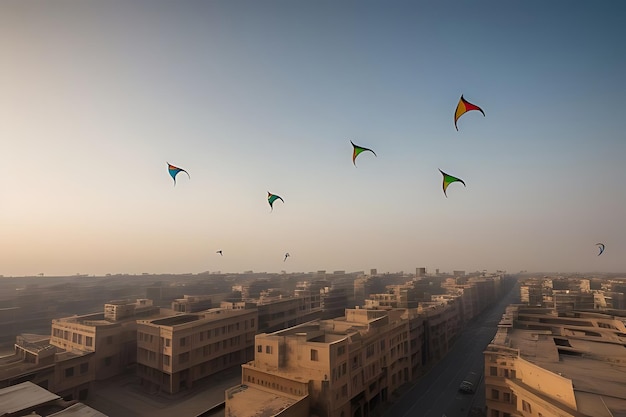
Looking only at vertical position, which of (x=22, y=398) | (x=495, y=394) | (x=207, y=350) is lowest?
(x=495, y=394)

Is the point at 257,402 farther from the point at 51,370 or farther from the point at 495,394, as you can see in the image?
the point at 51,370

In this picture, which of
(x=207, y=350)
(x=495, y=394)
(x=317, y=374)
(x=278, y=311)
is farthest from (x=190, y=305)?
(x=495, y=394)

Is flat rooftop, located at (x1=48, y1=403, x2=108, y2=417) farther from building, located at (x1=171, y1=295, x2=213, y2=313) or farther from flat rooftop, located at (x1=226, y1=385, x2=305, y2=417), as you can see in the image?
building, located at (x1=171, y1=295, x2=213, y2=313)

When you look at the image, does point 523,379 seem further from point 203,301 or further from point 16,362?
point 203,301

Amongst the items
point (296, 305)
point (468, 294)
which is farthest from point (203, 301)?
point (468, 294)

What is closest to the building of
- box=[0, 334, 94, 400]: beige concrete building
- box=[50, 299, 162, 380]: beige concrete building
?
box=[50, 299, 162, 380]: beige concrete building

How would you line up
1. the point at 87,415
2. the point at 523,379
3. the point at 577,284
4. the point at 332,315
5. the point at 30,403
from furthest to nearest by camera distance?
the point at 577,284 → the point at 332,315 → the point at 523,379 → the point at 30,403 → the point at 87,415
